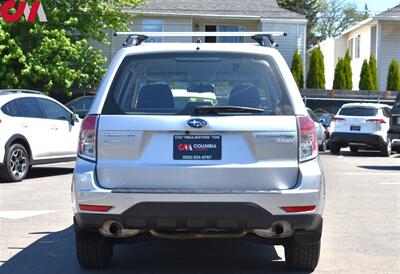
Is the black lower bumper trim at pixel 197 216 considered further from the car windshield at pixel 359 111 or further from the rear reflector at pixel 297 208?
the car windshield at pixel 359 111

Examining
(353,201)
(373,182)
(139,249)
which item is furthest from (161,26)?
(139,249)

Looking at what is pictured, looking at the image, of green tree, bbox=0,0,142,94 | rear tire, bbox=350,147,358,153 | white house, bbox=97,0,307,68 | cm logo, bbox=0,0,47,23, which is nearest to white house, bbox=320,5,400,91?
white house, bbox=97,0,307,68

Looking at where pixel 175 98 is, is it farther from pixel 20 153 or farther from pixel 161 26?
pixel 161 26

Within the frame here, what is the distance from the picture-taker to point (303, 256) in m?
6.32

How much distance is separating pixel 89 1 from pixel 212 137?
23515 millimetres

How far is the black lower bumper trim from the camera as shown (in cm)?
555

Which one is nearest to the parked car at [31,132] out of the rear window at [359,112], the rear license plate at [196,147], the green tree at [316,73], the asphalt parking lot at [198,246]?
the asphalt parking lot at [198,246]

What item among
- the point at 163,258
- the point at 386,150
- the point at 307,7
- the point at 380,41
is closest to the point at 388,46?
the point at 380,41

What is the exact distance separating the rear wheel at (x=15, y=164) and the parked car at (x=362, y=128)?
1145 centimetres

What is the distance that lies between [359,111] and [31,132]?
38.8ft

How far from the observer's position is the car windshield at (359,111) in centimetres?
2228

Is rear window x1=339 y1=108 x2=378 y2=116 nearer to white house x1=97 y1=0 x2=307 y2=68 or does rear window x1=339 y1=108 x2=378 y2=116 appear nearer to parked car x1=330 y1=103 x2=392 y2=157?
parked car x1=330 y1=103 x2=392 y2=157

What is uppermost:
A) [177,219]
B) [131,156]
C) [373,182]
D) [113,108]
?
[113,108]

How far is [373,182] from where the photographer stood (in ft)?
46.6
